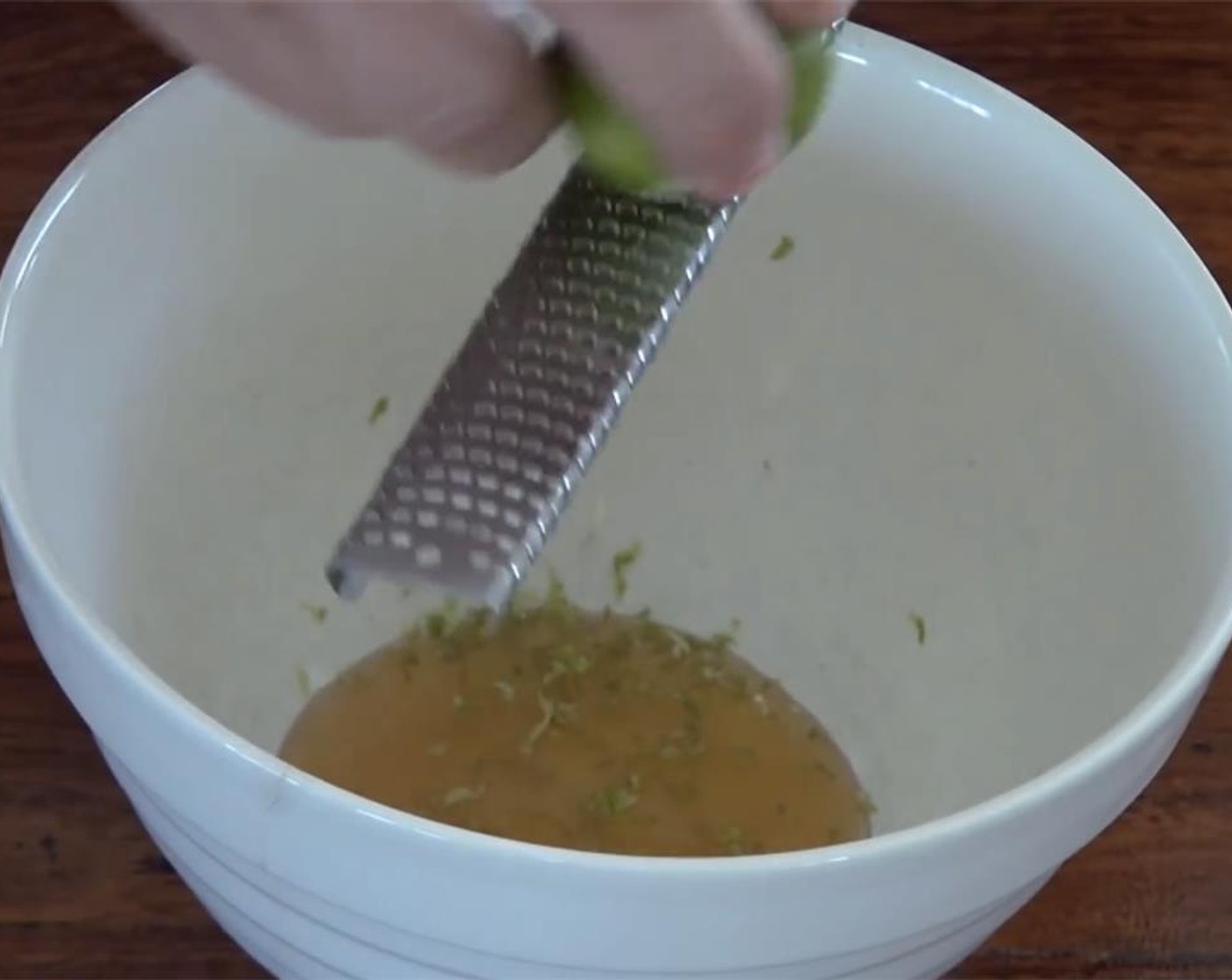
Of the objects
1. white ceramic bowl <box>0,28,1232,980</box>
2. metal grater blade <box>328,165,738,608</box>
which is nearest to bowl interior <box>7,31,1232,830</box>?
white ceramic bowl <box>0,28,1232,980</box>

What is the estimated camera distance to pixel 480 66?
16.6 inches

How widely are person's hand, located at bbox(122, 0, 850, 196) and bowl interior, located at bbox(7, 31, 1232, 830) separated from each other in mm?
217

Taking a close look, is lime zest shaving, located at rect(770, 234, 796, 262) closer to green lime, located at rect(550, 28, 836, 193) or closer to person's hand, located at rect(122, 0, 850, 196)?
green lime, located at rect(550, 28, 836, 193)

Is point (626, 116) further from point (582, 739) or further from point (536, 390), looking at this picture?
point (582, 739)

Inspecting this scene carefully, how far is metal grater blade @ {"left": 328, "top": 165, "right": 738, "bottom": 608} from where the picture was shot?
0.61 metres

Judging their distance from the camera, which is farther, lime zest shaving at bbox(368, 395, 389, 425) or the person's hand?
lime zest shaving at bbox(368, 395, 389, 425)

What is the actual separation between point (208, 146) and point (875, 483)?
34 centimetres

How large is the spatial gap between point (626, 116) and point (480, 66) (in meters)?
0.05

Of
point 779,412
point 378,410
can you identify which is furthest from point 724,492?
point 378,410

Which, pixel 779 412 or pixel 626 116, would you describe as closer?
pixel 626 116

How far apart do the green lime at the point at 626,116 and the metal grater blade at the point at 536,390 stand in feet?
0.17

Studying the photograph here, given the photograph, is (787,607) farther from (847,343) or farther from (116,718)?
(116,718)

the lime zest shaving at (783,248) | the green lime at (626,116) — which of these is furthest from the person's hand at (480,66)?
the lime zest shaving at (783,248)

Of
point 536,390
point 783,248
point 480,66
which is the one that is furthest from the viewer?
point 783,248
